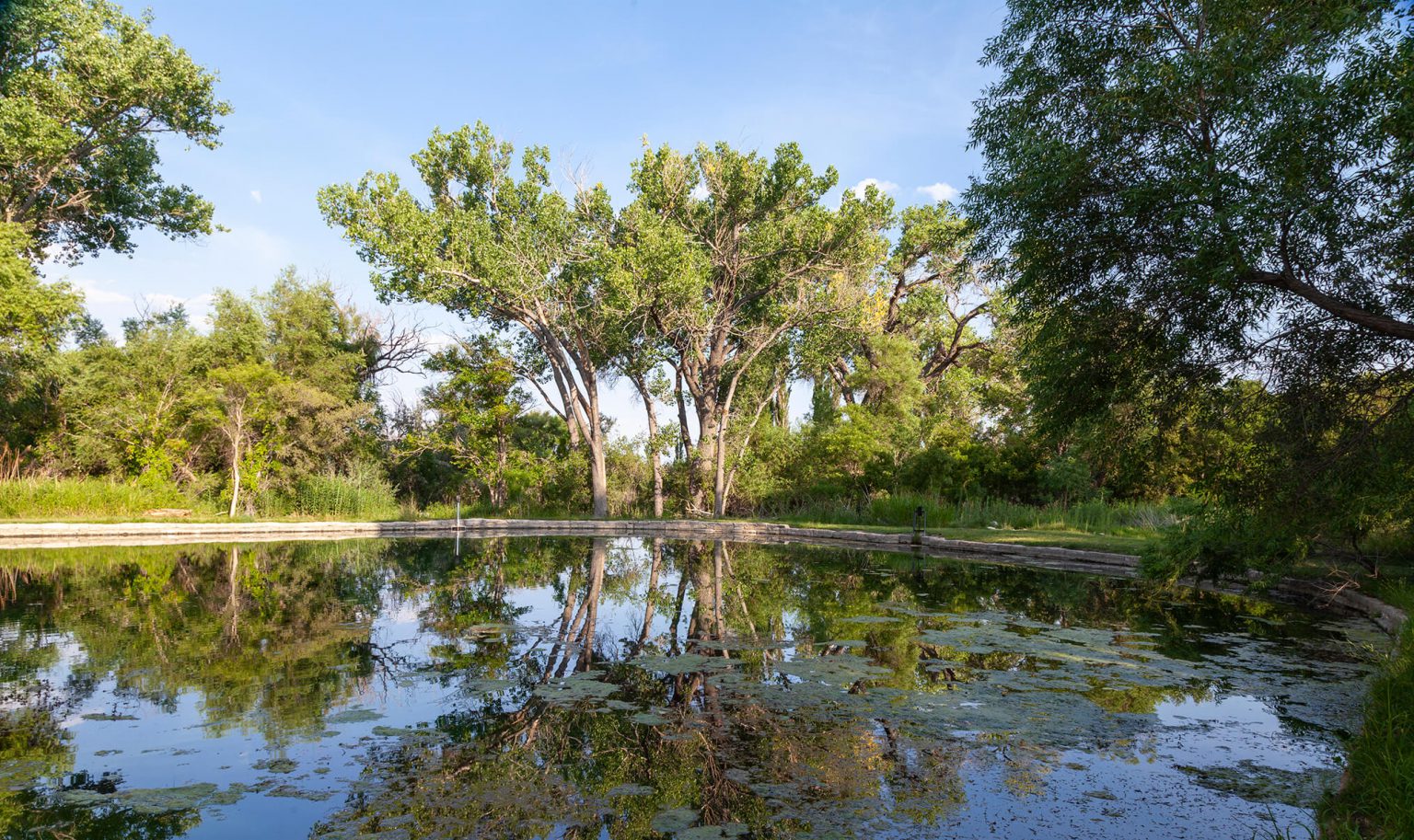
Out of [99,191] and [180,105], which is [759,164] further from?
[99,191]

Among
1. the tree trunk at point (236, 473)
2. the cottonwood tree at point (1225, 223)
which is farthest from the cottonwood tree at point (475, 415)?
the cottonwood tree at point (1225, 223)

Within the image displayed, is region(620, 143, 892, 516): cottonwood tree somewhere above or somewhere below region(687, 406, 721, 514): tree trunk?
above

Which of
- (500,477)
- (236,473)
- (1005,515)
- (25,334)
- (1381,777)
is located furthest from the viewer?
(500,477)

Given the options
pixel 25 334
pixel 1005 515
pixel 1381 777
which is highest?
pixel 25 334

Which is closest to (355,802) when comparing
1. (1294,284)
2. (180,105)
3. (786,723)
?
(786,723)

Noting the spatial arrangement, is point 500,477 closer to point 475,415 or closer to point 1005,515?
point 475,415

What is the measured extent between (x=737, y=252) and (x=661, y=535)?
906 centimetres

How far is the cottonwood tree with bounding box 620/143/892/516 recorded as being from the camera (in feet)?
74.7

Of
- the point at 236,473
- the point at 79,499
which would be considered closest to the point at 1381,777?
the point at 236,473

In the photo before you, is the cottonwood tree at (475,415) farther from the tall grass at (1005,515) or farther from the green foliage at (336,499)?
the tall grass at (1005,515)

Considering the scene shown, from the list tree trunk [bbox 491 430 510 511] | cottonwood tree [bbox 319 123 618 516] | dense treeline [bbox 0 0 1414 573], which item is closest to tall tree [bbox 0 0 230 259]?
dense treeline [bbox 0 0 1414 573]

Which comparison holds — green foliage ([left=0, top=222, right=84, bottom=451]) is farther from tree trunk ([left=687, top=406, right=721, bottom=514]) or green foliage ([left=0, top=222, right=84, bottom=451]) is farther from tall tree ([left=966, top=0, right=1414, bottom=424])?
tall tree ([left=966, top=0, right=1414, bottom=424])

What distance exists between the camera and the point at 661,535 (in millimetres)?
20359

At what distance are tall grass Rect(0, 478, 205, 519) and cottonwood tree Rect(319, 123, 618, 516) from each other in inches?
304
